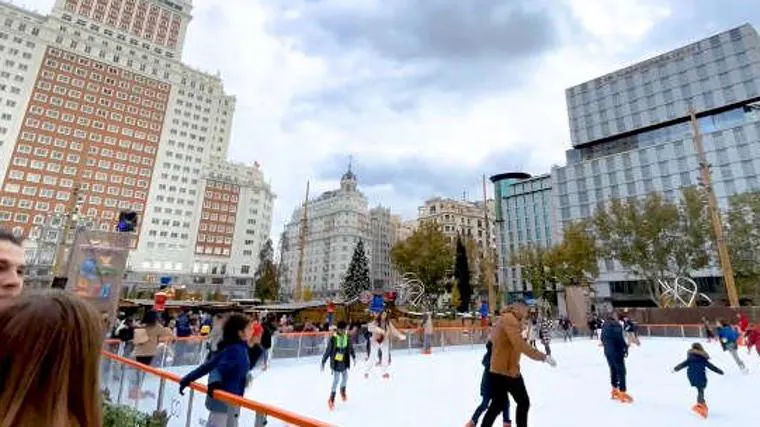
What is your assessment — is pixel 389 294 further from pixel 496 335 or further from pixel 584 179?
pixel 584 179

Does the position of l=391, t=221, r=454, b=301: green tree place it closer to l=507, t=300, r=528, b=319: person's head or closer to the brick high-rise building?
l=507, t=300, r=528, b=319: person's head

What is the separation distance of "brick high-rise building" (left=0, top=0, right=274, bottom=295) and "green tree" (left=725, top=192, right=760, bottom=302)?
75.5m

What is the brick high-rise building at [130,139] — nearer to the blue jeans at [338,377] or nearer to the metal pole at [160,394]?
the blue jeans at [338,377]

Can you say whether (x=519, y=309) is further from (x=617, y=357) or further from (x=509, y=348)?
(x=617, y=357)

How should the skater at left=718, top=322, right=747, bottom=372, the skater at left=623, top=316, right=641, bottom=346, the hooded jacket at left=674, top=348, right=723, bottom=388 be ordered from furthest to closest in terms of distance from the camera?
the skater at left=623, top=316, right=641, bottom=346 → the skater at left=718, top=322, right=747, bottom=372 → the hooded jacket at left=674, top=348, right=723, bottom=388

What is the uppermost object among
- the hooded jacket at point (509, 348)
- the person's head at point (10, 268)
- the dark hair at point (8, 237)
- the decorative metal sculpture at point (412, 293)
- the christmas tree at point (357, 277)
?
the christmas tree at point (357, 277)

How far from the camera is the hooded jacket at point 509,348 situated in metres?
5.39

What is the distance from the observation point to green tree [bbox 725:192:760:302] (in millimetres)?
33375

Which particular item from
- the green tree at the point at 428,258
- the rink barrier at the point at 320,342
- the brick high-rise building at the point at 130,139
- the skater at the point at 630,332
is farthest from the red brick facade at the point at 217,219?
the skater at the point at 630,332

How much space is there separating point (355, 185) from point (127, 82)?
199 ft

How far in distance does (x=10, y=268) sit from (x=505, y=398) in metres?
5.47

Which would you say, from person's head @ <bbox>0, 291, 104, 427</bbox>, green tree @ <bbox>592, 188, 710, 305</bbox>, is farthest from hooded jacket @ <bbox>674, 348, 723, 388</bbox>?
green tree @ <bbox>592, 188, 710, 305</bbox>

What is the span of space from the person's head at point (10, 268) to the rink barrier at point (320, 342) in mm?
8354

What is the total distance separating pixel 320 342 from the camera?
54.7 ft
